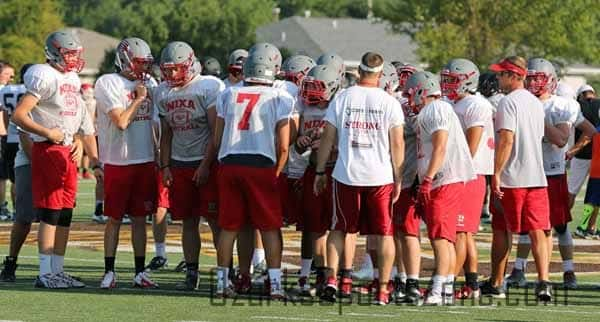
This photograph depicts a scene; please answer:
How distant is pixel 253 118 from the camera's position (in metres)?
11.9

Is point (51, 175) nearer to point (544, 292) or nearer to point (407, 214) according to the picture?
point (407, 214)

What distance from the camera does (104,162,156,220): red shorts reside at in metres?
12.6

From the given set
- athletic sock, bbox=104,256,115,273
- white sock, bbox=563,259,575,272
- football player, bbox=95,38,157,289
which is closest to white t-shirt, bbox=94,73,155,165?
football player, bbox=95,38,157,289

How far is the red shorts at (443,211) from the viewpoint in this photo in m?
11.8

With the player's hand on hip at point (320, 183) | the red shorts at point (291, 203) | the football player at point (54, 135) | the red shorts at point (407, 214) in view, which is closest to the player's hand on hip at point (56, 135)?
the football player at point (54, 135)

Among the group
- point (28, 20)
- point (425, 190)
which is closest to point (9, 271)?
point (425, 190)

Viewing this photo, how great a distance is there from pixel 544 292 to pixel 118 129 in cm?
378

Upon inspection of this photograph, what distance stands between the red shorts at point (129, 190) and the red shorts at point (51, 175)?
0.32 metres

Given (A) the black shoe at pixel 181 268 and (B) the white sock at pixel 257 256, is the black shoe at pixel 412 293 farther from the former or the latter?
(A) the black shoe at pixel 181 268

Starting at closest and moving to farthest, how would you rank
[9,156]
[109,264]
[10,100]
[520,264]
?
[109,264], [520,264], [10,100], [9,156]

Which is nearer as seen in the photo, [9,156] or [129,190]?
[129,190]

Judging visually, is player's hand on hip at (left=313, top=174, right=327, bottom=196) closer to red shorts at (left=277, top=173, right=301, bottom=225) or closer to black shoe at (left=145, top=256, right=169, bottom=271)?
red shorts at (left=277, top=173, right=301, bottom=225)

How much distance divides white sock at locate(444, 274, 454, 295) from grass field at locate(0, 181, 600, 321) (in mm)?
Answer: 157

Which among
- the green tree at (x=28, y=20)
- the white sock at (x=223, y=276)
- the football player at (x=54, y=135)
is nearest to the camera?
the white sock at (x=223, y=276)
